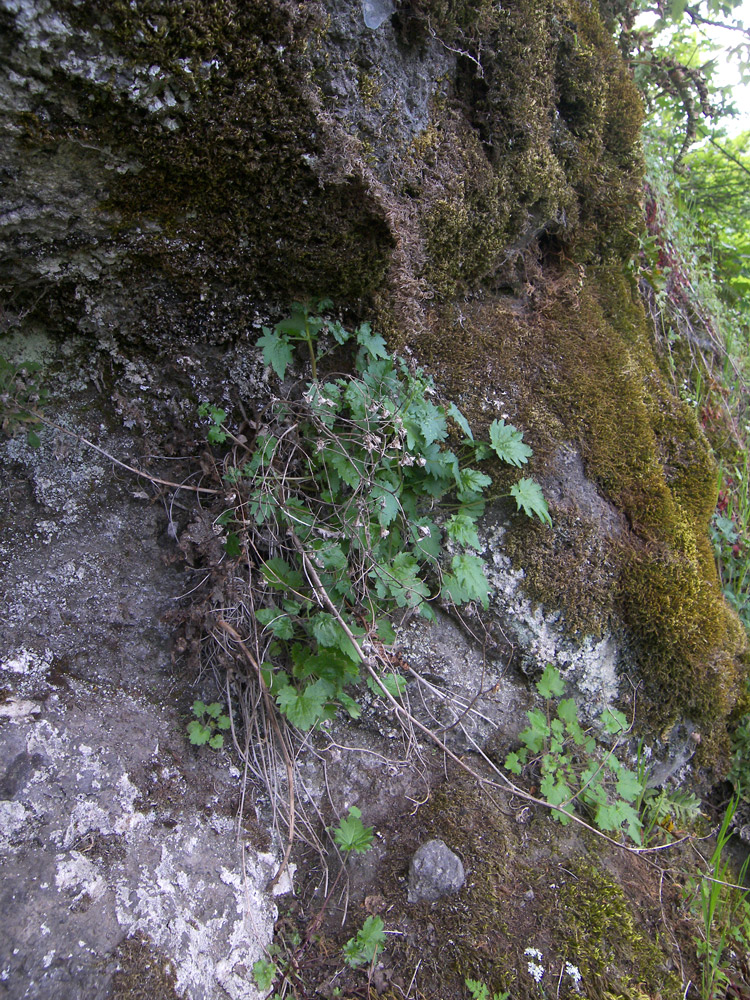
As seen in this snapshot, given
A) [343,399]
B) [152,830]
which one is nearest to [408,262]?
[343,399]

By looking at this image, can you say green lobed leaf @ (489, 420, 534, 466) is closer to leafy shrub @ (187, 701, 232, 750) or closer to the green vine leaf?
the green vine leaf

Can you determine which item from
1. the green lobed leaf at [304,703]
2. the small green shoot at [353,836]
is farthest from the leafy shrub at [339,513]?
the small green shoot at [353,836]

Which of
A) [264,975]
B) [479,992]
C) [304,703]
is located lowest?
[264,975]

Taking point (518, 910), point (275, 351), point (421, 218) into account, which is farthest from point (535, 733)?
point (421, 218)

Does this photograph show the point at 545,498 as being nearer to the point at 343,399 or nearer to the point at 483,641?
the point at 483,641

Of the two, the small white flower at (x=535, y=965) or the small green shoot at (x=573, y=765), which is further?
the small green shoot at (x=573, y=765)

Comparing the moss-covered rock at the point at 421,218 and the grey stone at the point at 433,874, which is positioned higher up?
the moss-covered rock at the point at 421,218

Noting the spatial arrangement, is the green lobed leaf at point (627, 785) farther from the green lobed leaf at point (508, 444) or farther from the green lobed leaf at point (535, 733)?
the green lobed leaf at point (508, 444)

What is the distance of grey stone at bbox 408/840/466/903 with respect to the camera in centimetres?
210

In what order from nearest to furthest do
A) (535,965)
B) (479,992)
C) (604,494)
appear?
(479,992)
(535,965)
(604,494)

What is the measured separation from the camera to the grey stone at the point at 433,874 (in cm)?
210

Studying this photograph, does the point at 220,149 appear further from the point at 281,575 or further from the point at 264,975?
the point at 264,975

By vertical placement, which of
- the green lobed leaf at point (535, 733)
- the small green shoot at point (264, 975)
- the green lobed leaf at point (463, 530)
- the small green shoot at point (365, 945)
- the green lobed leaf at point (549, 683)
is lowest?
the small green shoot at point (264, 975)

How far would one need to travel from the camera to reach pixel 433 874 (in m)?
2.12
